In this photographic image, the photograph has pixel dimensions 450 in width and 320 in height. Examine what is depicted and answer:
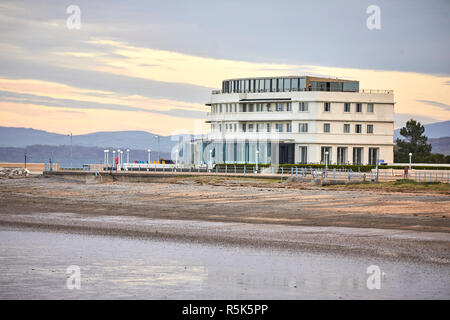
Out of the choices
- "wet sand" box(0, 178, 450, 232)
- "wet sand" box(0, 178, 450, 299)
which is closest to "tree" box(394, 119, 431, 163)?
"wet sand" box(0, 178, 450, 232)

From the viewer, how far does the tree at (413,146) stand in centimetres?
12900

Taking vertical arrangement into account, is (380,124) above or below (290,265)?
above

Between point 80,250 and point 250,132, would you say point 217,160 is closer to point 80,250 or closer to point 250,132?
point 250,132

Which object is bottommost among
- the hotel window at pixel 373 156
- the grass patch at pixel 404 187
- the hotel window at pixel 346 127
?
the grass patch at pixel 404 187

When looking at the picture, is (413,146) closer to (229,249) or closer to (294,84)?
(294,84)

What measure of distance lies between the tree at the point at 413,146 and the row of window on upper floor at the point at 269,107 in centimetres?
3292

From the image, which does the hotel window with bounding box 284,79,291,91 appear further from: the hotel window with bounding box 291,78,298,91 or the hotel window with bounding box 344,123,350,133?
the hotel window with bounding box 344,123,350,133

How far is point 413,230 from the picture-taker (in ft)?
73.7

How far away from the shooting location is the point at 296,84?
97812 mm

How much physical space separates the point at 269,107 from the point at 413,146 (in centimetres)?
4745

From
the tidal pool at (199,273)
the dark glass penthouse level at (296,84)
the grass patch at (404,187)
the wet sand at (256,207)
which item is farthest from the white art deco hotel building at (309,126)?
the tidal pool at (199,273)

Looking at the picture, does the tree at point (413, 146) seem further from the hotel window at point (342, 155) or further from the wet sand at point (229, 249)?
the wet sand at point (229, 249)
